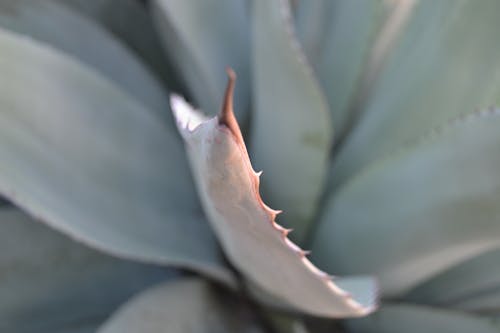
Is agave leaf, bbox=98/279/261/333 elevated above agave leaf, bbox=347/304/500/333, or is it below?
above

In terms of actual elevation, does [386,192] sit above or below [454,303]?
above

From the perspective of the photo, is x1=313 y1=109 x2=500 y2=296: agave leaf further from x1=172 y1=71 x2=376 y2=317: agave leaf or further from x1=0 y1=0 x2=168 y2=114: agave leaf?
x1=0 y1=0 x2=168 y2=114: agave leaf

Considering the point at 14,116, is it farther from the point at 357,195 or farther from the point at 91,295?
the point at 357,195

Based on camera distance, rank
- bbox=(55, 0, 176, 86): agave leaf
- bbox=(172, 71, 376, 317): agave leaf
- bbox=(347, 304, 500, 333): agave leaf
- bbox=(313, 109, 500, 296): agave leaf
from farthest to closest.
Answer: bbox=(55, 0, 176, 86): agave leaf → bbox=(347, 304, 500, 333): agave leaf → bbox=(313, 109, 500, 296): agave leaf → bbox=(172, 71, 376, 317): agave leaf

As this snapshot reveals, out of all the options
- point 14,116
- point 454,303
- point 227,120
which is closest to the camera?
point 227,120

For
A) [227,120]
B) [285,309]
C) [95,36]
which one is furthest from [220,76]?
[227,120]

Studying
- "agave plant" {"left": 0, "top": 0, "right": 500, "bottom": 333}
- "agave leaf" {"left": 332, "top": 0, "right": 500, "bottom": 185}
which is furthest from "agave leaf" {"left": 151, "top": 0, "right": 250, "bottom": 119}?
"agave leaf" {"left": 332, "top": 0, "right": 500, "bottom": 185}

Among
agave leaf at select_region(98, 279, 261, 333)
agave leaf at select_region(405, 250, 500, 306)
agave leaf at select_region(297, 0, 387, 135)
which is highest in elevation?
agave leaf at select_region(297, 0, 387, 135)
